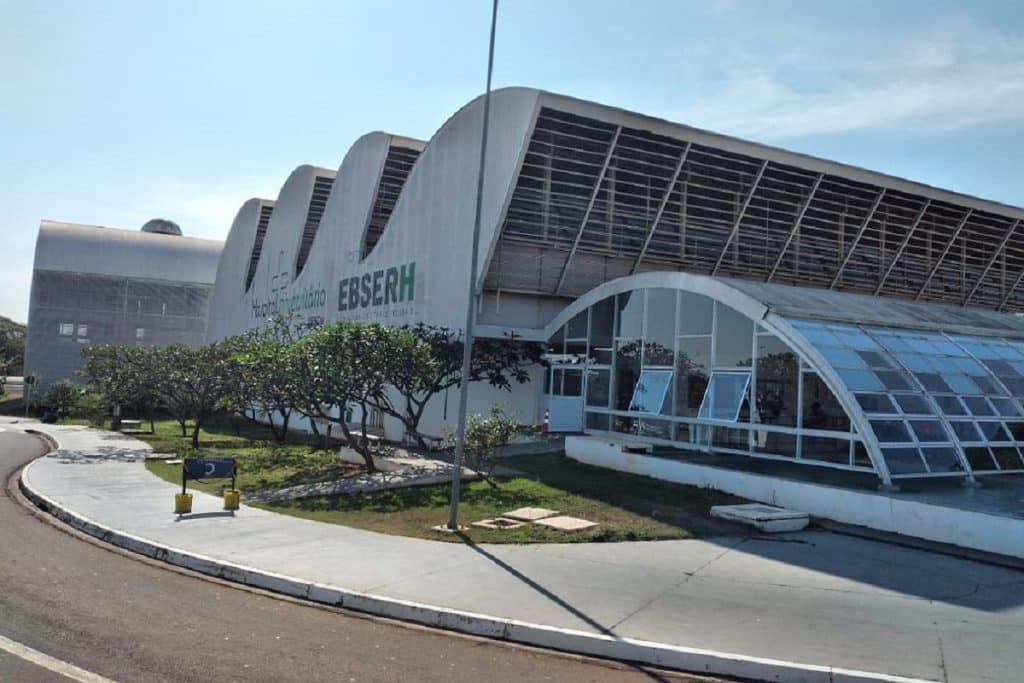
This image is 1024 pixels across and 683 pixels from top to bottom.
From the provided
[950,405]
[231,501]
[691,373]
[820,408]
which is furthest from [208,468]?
[950,405]

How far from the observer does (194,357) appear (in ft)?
97.4

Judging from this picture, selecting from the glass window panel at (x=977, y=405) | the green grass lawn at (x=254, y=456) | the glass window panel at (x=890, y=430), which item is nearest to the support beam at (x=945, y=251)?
the glass window panel at (x=977, y=405)

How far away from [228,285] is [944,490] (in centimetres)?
5217

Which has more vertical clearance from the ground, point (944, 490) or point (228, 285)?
point (228, 285)

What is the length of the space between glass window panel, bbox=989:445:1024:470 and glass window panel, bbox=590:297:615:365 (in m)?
10.6

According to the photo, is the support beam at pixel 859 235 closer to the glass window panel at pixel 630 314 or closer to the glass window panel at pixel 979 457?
the glass window panel at pixel 630 314

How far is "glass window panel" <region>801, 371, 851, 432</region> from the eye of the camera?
602 inches

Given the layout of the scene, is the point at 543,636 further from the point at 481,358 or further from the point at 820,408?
the point at 481,358

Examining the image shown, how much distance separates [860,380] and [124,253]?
65138mm

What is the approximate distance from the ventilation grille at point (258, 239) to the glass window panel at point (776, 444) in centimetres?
4305

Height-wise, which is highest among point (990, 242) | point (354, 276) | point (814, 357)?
point (990, 242)

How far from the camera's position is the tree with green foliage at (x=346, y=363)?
19391 millimetres

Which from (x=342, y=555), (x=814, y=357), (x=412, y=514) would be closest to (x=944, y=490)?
(x=814, y=357)

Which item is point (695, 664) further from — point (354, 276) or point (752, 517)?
point (354, 276)
